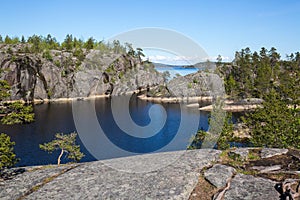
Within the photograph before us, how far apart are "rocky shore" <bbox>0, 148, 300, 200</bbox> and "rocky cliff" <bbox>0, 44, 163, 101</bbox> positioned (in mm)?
103766

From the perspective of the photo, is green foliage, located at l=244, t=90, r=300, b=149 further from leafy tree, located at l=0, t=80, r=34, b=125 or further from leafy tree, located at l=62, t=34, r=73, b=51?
leafy tree, located at l=62, t=34, r=73, b=51

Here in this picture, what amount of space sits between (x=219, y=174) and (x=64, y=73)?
131 m

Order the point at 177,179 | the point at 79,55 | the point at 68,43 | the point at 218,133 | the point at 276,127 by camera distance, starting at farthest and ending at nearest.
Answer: the point at 68,43, the point at 79,55, the point at 218,133, the point at 276,127, the point at 177,179

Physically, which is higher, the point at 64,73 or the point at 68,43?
the point at 68,43

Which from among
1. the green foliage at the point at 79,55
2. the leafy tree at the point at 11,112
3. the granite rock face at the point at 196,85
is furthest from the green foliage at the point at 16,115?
the green foliage at the point at 79,55

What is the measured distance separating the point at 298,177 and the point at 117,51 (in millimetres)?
178250

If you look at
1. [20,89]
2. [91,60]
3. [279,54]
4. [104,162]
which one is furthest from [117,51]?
[104,162]

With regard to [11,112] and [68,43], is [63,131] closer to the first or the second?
[11,112]

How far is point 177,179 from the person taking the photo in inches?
647

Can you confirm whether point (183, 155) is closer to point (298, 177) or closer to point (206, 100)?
point (298, 177)

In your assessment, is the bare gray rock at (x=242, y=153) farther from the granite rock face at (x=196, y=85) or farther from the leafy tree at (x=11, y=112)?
the granite rock face at (x=196, y=85)

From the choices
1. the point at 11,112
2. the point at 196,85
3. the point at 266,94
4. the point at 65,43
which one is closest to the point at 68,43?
the point at 65,43

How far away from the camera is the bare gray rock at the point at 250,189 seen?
1402 cm

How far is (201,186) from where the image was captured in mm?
15641
